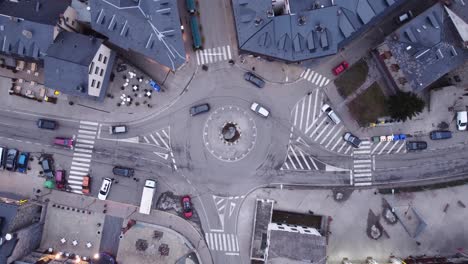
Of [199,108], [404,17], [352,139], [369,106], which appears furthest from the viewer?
[369,106]

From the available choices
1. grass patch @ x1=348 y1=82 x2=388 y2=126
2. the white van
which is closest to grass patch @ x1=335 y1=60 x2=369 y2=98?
grass patch @ x1=348 y1=82 x2=388 y2=126

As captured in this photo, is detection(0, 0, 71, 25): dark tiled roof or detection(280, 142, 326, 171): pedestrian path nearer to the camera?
detection(0, 0, 71, 25): dark tiled roof

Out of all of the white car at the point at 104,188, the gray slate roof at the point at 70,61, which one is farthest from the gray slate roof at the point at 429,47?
the white car at the point at 104,188

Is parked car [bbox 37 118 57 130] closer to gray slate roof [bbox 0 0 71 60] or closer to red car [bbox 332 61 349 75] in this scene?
gray slate roof [bbox 0 0 71 60]

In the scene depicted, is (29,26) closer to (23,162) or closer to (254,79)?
(23,162)

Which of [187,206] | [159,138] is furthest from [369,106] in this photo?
[159,138]

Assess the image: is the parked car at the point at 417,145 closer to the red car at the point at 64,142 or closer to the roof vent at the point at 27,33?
the red car at the point at 64,142

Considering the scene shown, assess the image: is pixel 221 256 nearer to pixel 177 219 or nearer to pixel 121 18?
pixel 177 219
